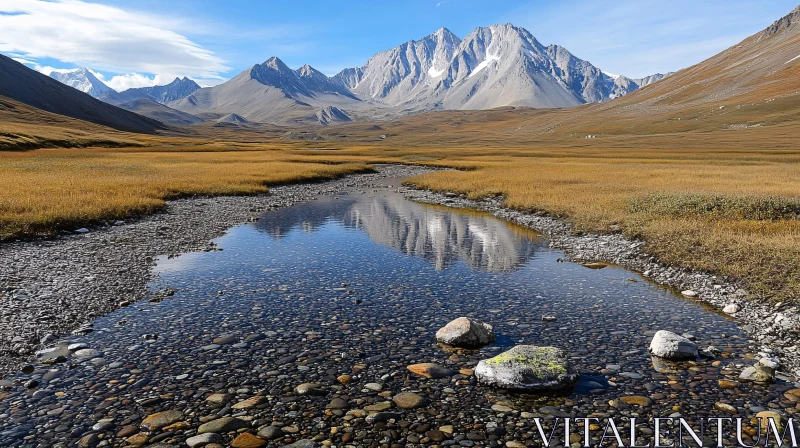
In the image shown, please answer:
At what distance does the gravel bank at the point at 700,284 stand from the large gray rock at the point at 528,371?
518cm

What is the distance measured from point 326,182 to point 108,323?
50081 mm

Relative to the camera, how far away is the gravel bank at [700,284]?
475 inches

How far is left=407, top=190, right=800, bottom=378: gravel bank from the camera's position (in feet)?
39.6

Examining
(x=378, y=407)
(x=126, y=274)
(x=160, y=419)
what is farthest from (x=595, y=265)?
(x=126, y=274)

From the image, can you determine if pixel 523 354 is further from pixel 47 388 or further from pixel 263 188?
pixel 263 188

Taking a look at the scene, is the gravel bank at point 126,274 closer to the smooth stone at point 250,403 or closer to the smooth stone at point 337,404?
the smooth stone at point 250,403

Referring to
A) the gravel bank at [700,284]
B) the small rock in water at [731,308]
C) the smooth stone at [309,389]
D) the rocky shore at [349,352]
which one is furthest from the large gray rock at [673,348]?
the smooth stone at [309,389]

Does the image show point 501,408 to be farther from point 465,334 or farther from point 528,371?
point 465,334

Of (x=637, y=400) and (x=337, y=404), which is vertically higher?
(x=637, y=400)

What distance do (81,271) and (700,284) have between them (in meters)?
23.4

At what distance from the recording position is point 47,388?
927cm

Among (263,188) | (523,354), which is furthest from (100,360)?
(263,188)

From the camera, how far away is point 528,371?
980cm

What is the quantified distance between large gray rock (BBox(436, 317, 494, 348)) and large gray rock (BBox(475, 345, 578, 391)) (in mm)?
1446
